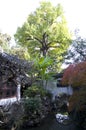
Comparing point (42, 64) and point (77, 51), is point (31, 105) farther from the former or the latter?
point (77, 51)

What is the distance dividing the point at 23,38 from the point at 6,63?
20365mm

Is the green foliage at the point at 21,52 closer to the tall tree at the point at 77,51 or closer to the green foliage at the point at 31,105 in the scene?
the tall tree at the point at 77,51

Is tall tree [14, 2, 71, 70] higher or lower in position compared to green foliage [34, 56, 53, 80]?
higher

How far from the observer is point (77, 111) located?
44.2 ft

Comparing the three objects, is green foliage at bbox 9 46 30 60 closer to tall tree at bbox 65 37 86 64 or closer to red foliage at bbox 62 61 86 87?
tall tree at bbox 65 37 86 64

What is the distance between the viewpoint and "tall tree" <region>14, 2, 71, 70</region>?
34750 mm

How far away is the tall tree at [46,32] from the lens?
34750 millimetres

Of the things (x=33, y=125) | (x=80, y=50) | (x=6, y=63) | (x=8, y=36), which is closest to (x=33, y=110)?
(x=33, y=125)

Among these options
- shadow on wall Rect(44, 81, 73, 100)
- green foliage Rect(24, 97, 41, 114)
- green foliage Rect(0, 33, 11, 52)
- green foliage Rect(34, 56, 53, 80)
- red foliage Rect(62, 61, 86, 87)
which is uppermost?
green foliage Rect(0, 33, 11, 52)

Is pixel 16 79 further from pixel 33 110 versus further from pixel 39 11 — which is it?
pixel 39 11

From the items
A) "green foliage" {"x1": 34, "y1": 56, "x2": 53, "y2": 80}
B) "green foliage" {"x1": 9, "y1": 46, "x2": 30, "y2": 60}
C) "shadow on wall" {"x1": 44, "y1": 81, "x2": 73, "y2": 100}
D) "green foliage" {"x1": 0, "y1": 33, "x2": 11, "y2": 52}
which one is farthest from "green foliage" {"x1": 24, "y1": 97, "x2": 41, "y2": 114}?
"green foliage" {"x1": 0, "y1": 33, "x2": 11, "y2": 52}

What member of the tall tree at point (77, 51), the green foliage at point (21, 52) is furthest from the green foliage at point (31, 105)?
the green foliage at point (21, 52)

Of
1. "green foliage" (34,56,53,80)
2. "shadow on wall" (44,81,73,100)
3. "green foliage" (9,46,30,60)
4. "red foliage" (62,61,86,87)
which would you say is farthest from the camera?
"green foliage" (9,46,30,60)

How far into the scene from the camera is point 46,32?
34688 millimetres
